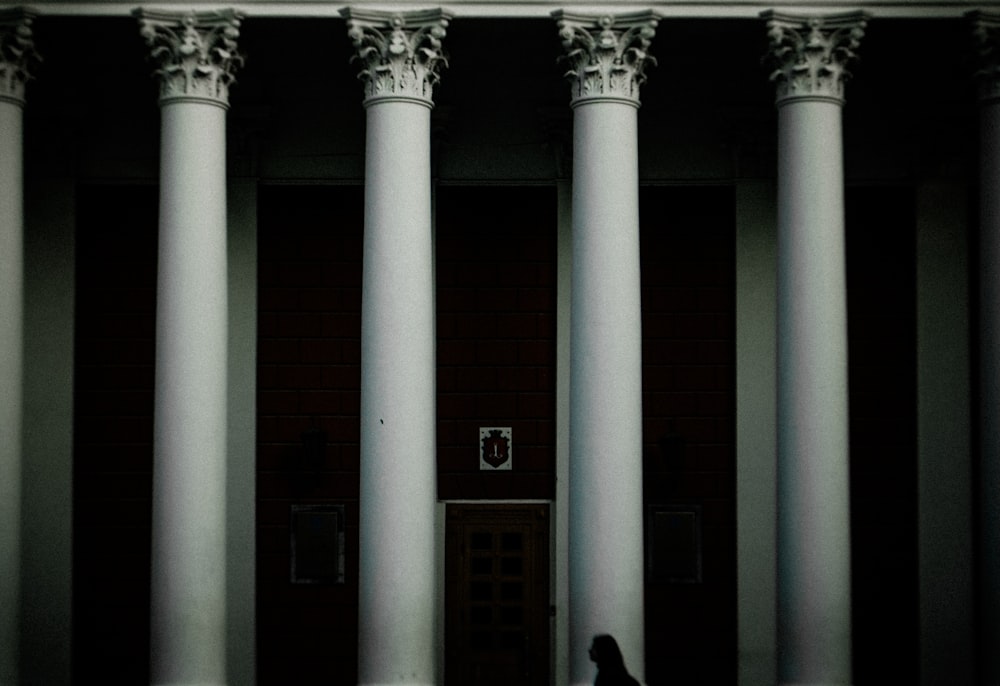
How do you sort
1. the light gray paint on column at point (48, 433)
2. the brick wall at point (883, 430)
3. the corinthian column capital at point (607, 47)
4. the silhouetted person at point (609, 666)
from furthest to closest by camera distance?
the brick wall at point (883, 430)
the light gray paint on column at point (48, 433)
the corinthian column capital at point (607, 47)
the silhouetted person at point (609, 666)

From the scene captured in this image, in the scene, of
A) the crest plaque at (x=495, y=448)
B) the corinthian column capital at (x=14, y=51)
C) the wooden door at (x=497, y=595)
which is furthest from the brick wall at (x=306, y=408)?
the corinthian column capital at (x=14, y=51)

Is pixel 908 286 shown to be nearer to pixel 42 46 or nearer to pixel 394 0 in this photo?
pixel 394 0

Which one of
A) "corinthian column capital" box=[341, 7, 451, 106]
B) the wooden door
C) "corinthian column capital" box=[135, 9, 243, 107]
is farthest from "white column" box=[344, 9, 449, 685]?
the wooden door

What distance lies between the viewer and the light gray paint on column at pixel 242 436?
616 inches

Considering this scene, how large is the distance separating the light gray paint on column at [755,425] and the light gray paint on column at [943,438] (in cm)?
199

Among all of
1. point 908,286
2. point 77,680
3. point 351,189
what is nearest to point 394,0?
point 351,189

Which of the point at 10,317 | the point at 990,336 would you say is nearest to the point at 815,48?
the point at 990,336

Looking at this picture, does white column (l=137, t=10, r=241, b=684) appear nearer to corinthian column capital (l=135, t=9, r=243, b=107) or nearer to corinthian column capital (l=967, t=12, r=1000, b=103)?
corinthian column capital (l=135, t=9, r=243, b=107)

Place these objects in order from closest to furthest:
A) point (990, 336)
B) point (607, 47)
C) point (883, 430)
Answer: point (607, 47)
point (990, 336)
point (883, 430)

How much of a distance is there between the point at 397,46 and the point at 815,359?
18.5 feet

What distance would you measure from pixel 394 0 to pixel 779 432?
20.8 feet

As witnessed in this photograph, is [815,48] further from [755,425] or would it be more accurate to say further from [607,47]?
[755,425]

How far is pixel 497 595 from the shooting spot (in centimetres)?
1577

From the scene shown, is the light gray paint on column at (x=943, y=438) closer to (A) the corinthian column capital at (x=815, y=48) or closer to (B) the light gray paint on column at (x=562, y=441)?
(A) the corinthian column capital at (x=815, y=48)
